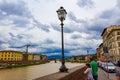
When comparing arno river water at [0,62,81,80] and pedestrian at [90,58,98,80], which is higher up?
pedestrian at [90,58,98,80]

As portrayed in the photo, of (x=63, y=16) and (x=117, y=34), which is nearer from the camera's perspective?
(x=63, y=16)

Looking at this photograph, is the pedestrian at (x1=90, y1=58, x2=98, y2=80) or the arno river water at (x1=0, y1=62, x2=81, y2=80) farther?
the arno river water at (x1=0, y1=62, x2=81, y2=80)

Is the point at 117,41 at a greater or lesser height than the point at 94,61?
A: greater

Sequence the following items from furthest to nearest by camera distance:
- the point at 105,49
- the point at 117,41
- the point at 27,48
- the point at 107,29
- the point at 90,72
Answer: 1. the point at 27,48
2. the point at 107,29
3. the point at 117,41
4. the point at 105,49
5. the point at 90,72

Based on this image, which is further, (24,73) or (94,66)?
(24,73)

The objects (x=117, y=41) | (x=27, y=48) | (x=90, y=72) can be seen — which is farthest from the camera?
(x=27, y=48)

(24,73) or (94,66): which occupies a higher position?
(94,66)

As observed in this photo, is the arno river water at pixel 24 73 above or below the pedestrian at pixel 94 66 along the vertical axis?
below

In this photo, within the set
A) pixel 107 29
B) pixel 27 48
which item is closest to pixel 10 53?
pixel 27 48

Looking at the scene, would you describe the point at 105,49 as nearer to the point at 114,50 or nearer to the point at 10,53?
the point at 114,50

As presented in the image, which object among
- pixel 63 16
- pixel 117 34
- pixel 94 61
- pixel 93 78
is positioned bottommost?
pixel 93 78

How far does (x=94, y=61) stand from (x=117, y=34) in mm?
75746

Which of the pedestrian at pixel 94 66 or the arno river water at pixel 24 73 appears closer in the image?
the pedestrian at pixel 94 66

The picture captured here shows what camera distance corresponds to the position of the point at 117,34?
81875 millimetres
